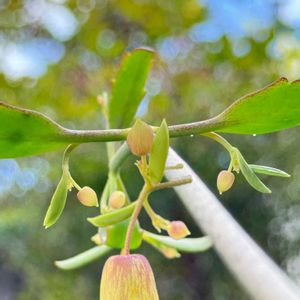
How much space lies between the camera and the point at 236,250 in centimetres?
34

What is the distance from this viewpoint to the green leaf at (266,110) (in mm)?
237

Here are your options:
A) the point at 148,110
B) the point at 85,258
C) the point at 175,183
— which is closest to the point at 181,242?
the point at 85,258

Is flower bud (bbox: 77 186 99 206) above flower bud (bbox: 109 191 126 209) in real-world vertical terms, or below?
above

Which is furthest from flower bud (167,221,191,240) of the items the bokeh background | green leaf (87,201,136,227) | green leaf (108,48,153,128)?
the bokeh background

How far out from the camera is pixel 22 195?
2359mm

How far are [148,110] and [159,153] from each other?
2.20 m

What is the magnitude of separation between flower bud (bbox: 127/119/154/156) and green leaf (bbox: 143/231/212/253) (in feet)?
0.70

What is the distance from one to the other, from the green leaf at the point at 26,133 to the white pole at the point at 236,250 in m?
0.11

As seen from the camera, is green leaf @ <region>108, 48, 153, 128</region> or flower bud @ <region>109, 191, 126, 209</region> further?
green leaf @ <region>108, 48, 153, 128</region>

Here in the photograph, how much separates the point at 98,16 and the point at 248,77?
0.73 metres

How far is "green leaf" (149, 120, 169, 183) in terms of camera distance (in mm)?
227

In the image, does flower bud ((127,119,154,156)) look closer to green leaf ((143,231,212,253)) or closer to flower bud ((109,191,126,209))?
flower bud ((109,191,126,209))

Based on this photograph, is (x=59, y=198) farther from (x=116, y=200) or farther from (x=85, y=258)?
(x=85, y=258)

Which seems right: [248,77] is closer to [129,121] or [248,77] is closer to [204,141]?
[204,141]
